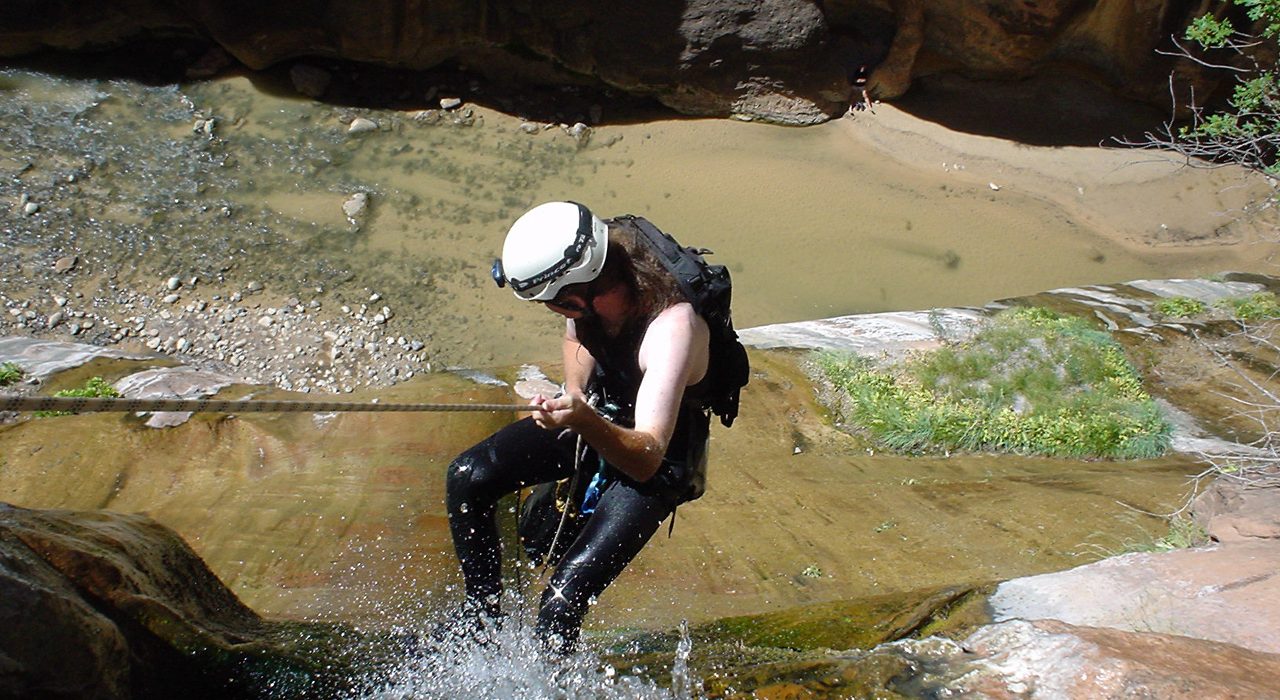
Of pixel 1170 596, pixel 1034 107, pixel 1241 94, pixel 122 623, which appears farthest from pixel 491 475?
pixel 1034 107

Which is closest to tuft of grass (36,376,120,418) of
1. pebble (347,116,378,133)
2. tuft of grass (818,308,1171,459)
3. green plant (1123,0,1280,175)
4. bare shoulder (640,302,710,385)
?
bare shoulder (640,302,710,385)

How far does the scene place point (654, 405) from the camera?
2.47 metres

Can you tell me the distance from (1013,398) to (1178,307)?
2353 mm

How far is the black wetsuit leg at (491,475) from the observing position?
292cm

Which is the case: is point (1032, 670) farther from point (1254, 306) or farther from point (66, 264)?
point (66, 264)

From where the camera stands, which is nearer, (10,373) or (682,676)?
(682,676)

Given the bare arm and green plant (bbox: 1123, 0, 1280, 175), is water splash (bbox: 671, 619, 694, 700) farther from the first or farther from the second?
green plant (bbox: 1123, 0, 1280, 175)

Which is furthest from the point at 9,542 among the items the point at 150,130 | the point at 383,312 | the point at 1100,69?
the point at 1100,69

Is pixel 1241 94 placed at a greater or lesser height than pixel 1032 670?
greater

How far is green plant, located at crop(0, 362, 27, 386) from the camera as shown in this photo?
5.36m

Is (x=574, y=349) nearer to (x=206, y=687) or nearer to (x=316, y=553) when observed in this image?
(x=206, y=687)

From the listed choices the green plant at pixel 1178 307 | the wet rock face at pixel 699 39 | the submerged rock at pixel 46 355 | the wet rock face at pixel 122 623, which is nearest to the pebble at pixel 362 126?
the wet rock face at pixel 699 39

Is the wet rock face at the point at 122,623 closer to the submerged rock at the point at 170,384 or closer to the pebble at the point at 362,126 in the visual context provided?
the submerged rock at the point at 170,384

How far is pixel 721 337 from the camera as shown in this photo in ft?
9.20
